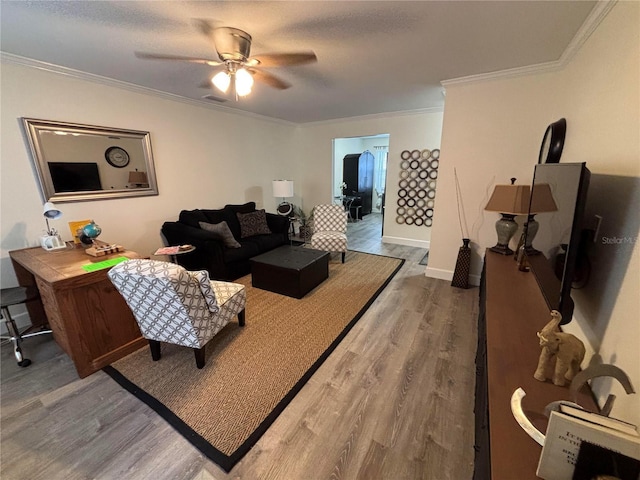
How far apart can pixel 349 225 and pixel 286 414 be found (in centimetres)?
572

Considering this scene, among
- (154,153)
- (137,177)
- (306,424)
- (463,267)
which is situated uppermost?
(154,153)

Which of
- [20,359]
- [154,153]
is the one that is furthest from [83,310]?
[154,153]

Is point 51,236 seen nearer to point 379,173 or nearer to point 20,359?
point 20,359

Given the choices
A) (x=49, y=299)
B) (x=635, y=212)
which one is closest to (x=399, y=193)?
(x=635, y=212)

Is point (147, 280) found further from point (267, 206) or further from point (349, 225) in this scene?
point (349, 225)

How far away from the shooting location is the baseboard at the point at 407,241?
507 centimetres

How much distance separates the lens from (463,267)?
10.6 feet

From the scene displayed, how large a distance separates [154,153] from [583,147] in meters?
4.27

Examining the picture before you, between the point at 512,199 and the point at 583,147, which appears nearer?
the point at 583,147

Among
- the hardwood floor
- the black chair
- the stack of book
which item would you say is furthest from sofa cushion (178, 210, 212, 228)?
the stack of book

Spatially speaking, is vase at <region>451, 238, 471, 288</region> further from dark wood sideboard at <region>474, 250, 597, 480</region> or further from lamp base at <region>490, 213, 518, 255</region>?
dark wood sideboard at <region>474, 250, 597, 480</region>

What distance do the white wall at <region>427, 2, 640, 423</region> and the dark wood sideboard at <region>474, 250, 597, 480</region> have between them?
202 mm

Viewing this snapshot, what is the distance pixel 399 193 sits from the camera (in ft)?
16.8

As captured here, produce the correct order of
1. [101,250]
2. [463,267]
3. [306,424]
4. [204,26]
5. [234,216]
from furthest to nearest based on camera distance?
[234,216] → [463,267] → [101,250] → [204,26] → [306,424]
